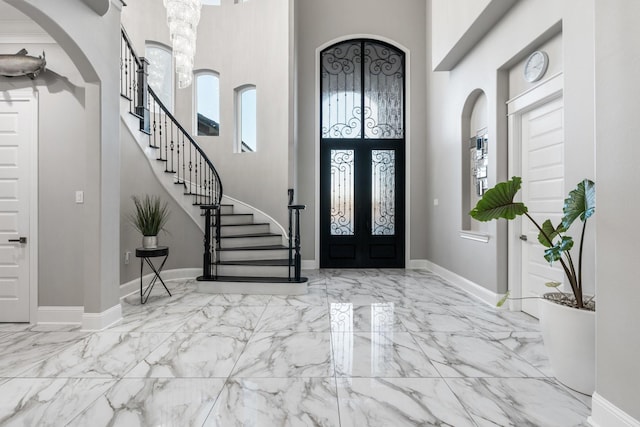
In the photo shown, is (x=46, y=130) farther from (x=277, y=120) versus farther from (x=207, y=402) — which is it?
(x=277, y=120)

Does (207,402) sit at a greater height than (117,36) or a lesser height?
lesser

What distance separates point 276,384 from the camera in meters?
2.16

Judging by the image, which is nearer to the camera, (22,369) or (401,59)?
(22,369)

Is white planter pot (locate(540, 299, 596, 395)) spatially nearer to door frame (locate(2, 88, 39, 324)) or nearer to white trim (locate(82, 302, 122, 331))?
white trim (locate(82, 302, 122, 331))

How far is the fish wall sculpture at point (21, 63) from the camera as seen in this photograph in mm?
3123

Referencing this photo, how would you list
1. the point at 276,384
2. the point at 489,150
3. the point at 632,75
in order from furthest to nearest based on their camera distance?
the point at 489,150 → the point at 276,384 → the point at 632,75

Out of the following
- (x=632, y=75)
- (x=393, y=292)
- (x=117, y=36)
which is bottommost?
(x=393, y=292)

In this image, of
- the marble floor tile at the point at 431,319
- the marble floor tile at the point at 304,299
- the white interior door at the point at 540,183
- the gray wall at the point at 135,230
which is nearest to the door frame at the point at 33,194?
the gray wall at the point at 135,230

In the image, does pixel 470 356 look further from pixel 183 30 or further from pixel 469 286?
pixel 183 30

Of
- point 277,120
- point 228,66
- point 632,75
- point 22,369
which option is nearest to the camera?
point 632,75

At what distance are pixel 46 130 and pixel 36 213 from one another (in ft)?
2.68

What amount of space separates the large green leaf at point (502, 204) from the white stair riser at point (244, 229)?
424 centimetres

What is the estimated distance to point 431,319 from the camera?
3486 mm

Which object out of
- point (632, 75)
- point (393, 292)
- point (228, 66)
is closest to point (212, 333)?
point (393, 292)
